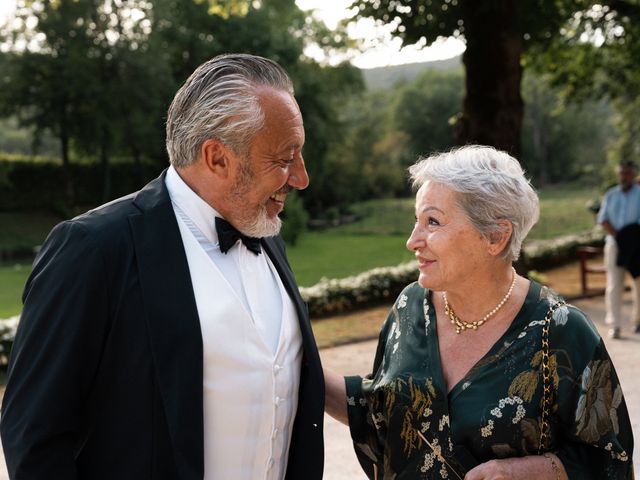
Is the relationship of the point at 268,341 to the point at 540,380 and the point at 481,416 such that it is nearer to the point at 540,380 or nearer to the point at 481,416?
the point at 481,416

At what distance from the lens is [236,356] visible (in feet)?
7.39

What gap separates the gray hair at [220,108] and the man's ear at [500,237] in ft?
2.72

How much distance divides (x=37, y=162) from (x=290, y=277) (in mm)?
36100

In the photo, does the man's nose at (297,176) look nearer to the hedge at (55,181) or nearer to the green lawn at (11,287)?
the green lawn at (11,287)

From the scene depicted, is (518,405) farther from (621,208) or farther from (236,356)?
(621,208)

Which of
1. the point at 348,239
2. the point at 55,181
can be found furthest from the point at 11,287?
the point at 55,181

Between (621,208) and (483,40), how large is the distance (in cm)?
270

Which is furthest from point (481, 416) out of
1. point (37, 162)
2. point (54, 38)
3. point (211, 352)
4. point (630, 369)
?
point (37, 162)

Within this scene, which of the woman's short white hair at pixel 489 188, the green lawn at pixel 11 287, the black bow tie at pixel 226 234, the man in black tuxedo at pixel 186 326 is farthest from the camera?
the green lawn at pixel 11 287

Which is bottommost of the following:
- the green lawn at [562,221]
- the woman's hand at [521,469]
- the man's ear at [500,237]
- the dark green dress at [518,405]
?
the green lawn at [562,221]

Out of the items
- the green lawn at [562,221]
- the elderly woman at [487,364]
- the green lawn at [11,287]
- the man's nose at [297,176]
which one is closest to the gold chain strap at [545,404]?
the elderly woman at [487,364]

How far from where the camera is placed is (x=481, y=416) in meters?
2.40

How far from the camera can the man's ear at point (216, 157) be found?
2279 millimetres

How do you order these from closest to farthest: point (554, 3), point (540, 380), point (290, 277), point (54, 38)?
point (540, 380), point (290, 277), point (554, 3), point (54, 38)
